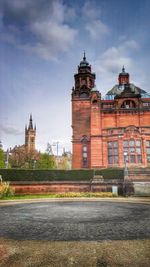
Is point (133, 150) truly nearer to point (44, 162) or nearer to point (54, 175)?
point (54, 175)

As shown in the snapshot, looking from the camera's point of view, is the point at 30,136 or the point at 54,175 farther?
the point at 30,136

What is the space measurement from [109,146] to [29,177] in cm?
1469

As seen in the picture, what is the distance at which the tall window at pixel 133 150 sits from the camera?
35.8m

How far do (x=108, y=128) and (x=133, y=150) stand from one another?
17.8ft

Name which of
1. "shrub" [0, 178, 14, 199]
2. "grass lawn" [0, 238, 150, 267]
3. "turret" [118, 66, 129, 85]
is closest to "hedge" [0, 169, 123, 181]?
"shrub" [0, 178, 14, 199]

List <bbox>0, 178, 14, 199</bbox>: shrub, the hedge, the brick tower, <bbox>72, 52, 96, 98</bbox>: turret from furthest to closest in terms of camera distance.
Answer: <bbox>72, 52, 96, 98</bbox>: turret
the brick tower
the hedge
<bbox>0, 178, 14, 199</bbox>: shrub

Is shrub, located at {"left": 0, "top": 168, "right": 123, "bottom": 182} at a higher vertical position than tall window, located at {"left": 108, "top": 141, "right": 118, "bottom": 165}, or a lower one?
lower

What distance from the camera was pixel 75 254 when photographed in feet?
16.9

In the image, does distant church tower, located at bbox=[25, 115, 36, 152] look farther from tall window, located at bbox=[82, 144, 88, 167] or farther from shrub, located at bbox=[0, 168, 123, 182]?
shrub, located at bbox=[0, 168, 123, 182]

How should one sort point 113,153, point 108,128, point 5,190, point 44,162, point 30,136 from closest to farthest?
point 5,190
point 113,153
point 108,128
point 44,162
point 30,136

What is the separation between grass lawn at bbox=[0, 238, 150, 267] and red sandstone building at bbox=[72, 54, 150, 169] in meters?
30.7

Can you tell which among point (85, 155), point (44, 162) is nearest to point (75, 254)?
point (85, 155)

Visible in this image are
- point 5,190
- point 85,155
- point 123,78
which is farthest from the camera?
point 123,78

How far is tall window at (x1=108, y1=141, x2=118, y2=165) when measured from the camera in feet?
120
